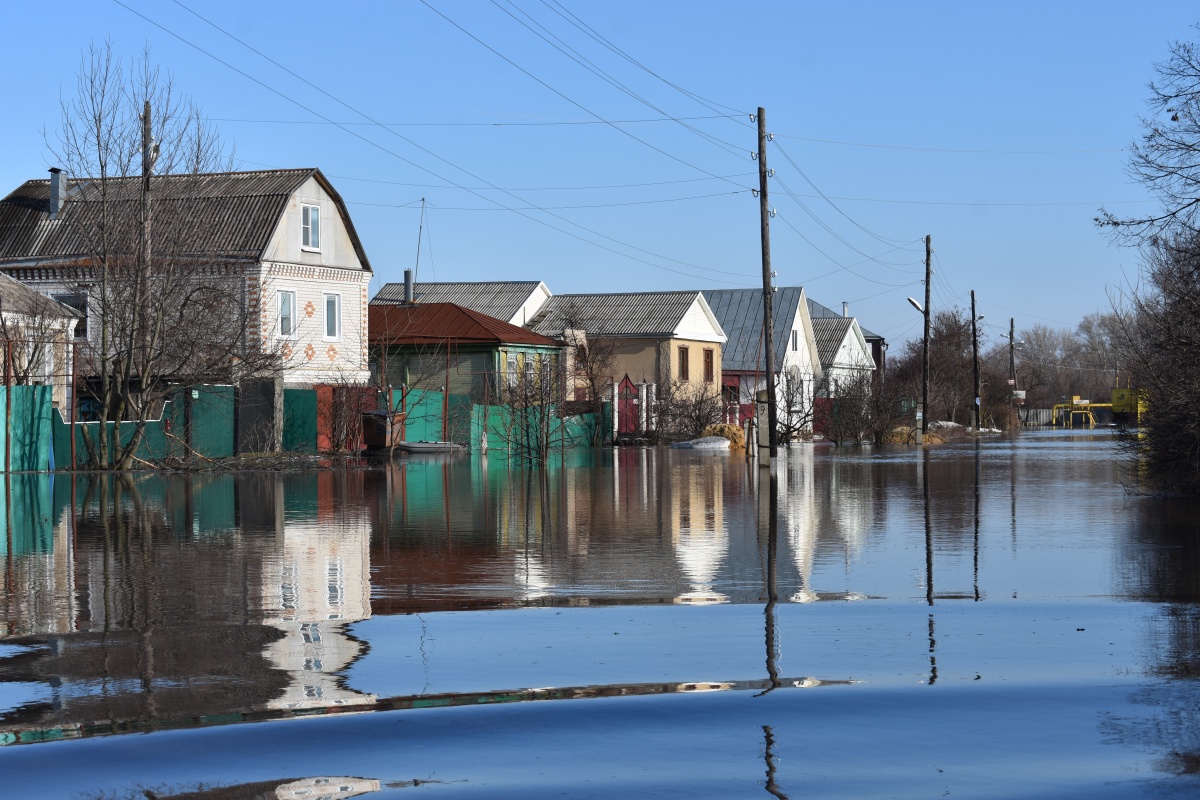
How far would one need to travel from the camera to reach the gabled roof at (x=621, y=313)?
6469 cm

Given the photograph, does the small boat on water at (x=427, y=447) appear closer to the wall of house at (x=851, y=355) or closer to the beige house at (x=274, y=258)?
the beige house at (x=274, y=258)

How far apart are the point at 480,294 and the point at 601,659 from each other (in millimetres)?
60528

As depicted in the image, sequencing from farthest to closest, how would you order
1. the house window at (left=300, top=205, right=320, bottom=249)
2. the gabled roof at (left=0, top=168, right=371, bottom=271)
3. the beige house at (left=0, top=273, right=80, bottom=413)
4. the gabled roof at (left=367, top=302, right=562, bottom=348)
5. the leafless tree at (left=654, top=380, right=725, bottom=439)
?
the leafless tree at (left=654, top=380, right=725, bottom=439), the gabled roof at (left=367, top=302, right=562, bottom=348), the house window at (left=300, top=205, right=320, bottom=249), the gabled roof at (left=0, top=168, right=371, bottom=271), the beige house at (left=0, top=273, right=80, bottom=413)

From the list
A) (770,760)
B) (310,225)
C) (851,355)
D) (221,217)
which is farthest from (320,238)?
(851,355)

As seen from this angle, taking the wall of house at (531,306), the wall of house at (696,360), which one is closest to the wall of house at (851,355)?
the wall of house at (696,360)

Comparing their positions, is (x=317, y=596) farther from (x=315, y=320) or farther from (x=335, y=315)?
(x=335, y=315)

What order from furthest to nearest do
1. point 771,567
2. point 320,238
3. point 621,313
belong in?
point 621,313 < point 320,238 < point 771,567

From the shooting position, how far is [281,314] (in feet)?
149

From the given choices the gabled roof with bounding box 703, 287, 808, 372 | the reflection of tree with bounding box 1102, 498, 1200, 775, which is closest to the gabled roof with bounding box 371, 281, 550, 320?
the gabled roof with bounding box 703, 287, 808, 372

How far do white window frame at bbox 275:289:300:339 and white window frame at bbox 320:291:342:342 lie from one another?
118 cm

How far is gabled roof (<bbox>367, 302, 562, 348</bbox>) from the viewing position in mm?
51594

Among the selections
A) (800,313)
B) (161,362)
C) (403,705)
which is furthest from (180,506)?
(800,313)

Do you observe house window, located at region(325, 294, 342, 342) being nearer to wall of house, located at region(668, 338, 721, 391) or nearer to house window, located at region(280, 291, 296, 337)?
house window, located at region(280, 291, 296, 337)

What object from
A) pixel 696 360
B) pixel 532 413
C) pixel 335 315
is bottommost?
pixel 532 413
